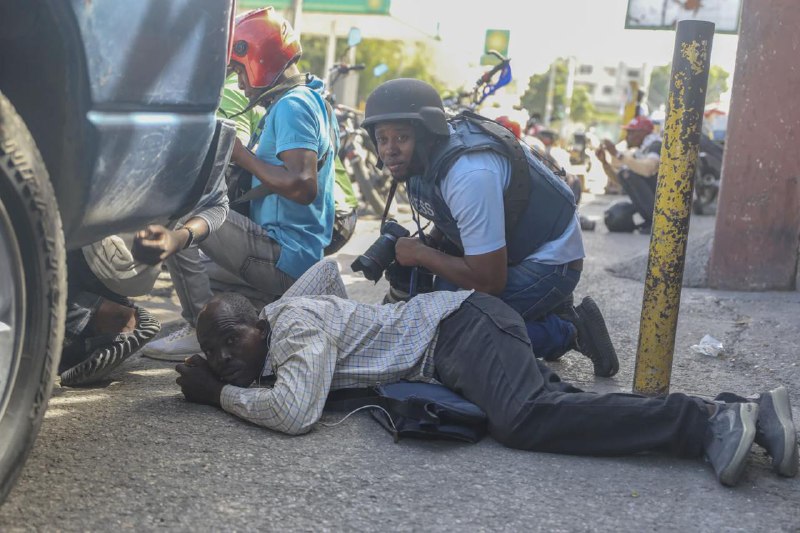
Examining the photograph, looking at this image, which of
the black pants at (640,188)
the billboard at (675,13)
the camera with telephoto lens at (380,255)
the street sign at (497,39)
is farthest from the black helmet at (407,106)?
the street sign at (497,39)

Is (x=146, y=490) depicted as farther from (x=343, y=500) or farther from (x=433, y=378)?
(x=433, y=378)

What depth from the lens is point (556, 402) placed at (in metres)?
3.07

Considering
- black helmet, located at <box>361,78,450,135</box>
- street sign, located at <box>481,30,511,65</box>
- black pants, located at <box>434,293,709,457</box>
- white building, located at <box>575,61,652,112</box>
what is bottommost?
black pants, located at <box>434,293,709,457</box>

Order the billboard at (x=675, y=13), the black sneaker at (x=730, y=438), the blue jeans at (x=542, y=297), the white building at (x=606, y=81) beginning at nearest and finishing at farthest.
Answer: the black sneaker at (x=730, y=438) → the blue jeans at (x=542, y=297) → the billboard at (x=675, y=13) → the white building at (x=606, y=81)

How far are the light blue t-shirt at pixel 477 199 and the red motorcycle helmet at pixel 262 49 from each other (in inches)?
45.7

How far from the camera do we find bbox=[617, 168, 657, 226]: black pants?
11.7m

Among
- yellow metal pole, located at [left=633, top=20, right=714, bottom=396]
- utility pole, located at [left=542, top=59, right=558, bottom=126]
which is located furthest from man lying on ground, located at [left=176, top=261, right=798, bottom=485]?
utility pole, located at [left=542, top=59, right=558, bottom=126]

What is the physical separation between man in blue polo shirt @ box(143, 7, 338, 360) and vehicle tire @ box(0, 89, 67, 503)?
6.92 ft

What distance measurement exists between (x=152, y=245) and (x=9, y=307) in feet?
4.34

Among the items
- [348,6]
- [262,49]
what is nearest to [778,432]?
[262,49]

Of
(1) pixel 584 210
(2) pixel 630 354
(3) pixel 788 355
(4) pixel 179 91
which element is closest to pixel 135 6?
(4) pixel 179 91

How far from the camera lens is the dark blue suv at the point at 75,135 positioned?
2131 mm

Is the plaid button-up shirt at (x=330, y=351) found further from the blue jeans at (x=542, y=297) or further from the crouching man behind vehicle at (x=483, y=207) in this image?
the blue jeans at (x=542, y=297)

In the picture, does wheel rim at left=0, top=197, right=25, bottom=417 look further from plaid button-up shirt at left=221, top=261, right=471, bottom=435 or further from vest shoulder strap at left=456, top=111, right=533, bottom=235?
vest shoulder strap at left=456, top=111, right=533, bottom=235
